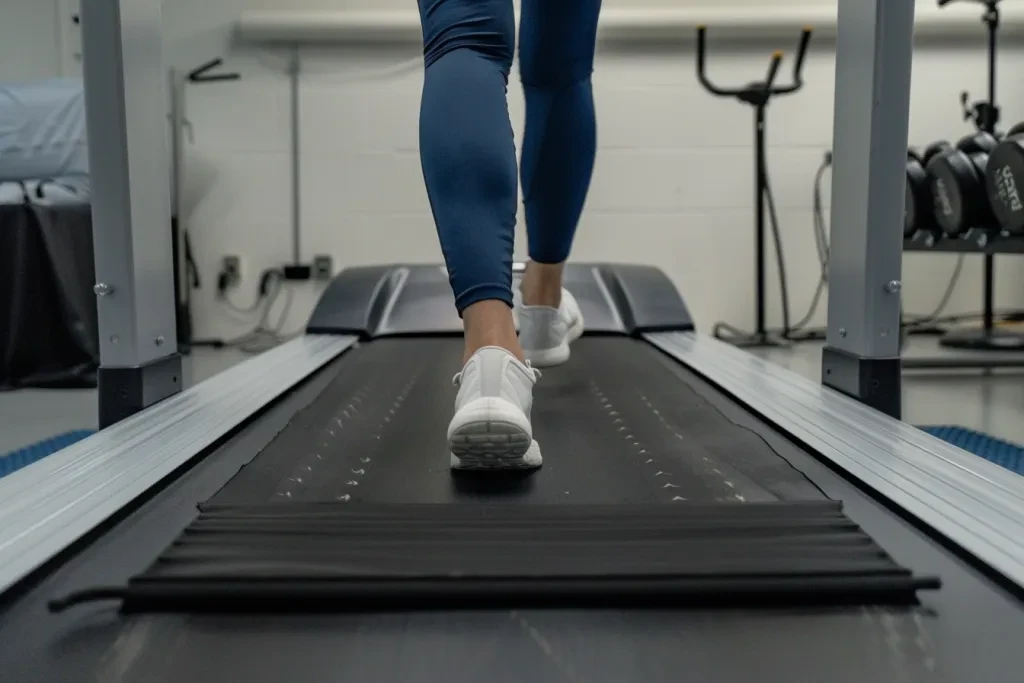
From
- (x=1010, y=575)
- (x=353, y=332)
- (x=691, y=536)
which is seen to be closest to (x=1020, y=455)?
(x=1010, y=575)

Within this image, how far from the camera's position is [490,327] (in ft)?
2.93

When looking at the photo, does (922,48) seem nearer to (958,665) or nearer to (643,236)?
(643,236)

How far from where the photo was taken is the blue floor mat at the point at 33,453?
1.32 m

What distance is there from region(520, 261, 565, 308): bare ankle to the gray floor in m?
0.88

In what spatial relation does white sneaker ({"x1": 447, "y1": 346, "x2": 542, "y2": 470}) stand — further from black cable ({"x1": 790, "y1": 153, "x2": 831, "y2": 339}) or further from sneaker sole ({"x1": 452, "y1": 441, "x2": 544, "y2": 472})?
black cable ({"x1": 790, "y1": 153, "x2": 831, "y2": 339})

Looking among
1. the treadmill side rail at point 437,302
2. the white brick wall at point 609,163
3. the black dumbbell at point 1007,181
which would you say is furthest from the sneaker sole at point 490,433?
the white brick wall at point 609,163

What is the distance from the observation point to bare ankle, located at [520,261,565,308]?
1.49 m

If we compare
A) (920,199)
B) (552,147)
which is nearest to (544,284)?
(552,147)

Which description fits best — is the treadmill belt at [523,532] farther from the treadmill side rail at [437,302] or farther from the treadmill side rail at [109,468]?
the treadmill side rail at [437,302]

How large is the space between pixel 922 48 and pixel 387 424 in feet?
12.0

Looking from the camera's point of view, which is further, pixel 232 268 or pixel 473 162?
pixel 232 268

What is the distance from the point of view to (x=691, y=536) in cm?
68

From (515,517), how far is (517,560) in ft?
0.31

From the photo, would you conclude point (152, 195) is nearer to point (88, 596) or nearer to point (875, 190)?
point (88, 596)
